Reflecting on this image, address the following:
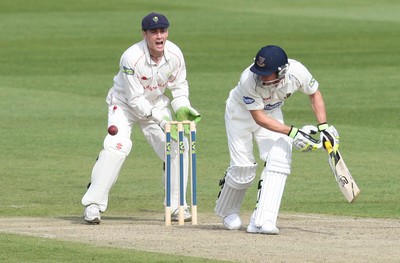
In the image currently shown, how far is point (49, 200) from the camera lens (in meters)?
12.9

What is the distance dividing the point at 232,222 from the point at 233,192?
265mm

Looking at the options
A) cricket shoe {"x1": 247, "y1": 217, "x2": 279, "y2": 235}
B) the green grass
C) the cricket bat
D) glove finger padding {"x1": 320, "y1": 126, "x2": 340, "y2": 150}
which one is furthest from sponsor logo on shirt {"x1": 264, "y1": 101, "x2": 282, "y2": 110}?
the green grass

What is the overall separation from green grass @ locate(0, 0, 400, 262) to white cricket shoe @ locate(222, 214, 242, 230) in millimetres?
1359

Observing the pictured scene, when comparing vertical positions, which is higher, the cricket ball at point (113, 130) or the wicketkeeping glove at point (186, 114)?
the wicketkeeping glove at point (186, 114)

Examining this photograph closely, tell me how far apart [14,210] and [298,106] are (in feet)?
28.7

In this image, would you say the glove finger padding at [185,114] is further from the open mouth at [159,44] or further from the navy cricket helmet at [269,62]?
the navy cricket helmet at [269,62]

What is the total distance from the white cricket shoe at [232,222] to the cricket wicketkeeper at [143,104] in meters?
0.75

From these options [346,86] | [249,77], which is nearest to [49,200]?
[249,77]

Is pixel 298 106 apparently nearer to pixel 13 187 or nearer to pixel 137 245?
pixel 13 187

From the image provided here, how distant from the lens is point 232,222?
11.1m

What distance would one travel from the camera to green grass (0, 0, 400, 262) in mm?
13219

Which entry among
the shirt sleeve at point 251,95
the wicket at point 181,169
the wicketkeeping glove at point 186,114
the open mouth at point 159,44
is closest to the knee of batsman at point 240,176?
the wicket at point 181,169

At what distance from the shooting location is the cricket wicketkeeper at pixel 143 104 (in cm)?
1148

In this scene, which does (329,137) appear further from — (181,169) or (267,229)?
(181,169)
